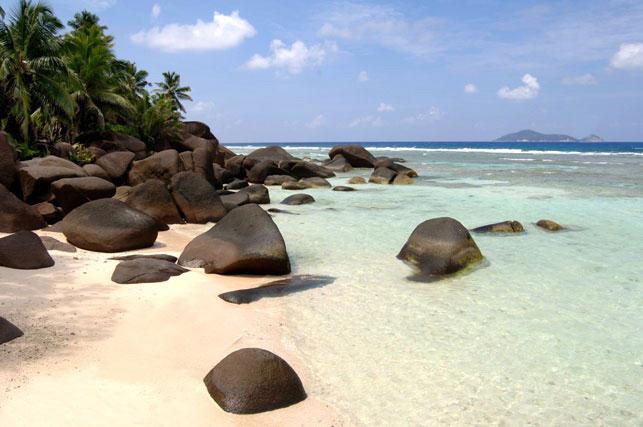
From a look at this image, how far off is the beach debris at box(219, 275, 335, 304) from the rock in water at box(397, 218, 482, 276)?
4.85ft

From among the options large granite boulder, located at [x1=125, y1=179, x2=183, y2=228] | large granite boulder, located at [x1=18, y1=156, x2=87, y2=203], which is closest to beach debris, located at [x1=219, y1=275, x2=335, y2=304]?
large granite boulder, located at [x1=125, y1=179, x2=183, y2=228]

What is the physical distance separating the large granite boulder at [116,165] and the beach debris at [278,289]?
9181 millimetres

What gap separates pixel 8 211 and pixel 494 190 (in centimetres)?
1596

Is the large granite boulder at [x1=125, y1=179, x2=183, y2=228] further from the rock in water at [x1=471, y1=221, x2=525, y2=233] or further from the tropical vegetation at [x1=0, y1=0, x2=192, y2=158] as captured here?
the tropical vegetation at [x1=0, y1=0, x2=192, y2=158]

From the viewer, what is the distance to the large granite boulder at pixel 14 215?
29.2ft

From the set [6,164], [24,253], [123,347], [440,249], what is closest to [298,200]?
[6,164]

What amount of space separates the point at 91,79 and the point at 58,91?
4727 mm

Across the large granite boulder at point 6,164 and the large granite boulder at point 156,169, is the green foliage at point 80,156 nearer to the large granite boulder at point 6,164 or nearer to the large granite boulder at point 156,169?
the large granite boulder at point 156,169

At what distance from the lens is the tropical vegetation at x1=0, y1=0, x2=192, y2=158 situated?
19.6 meters

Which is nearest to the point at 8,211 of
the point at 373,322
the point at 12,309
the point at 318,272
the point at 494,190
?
the point at 12,309

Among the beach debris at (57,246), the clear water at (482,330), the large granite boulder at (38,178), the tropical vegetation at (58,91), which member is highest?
the tropical vegetation at (58,91)

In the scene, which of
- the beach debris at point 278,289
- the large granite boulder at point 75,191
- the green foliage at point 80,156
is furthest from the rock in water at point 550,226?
the green foliage at point 80,156

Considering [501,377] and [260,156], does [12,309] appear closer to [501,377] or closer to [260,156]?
[501,377]

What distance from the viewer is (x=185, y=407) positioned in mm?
3654
